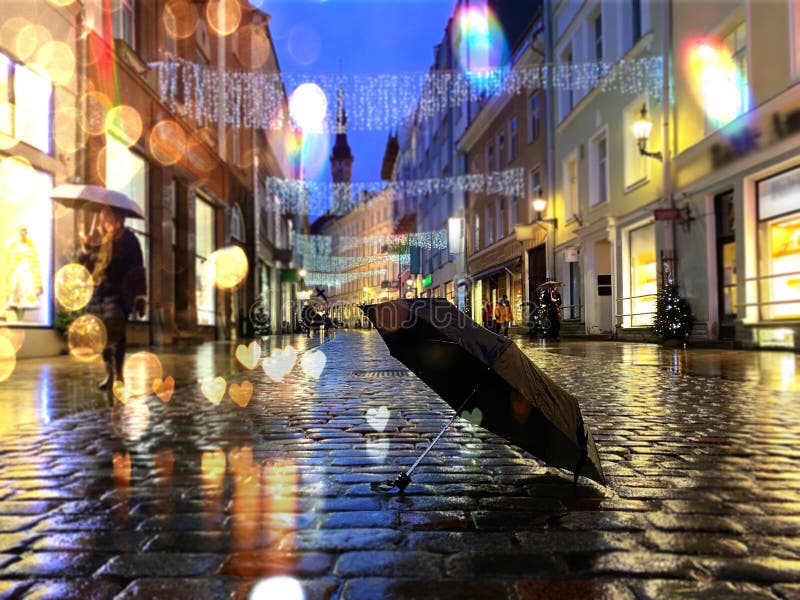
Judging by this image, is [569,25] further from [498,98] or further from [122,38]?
[122,38]

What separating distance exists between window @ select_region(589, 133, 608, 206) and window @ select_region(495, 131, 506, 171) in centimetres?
1062

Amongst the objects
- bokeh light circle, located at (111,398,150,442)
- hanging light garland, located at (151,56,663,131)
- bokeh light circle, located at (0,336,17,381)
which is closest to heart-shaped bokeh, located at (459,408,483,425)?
bokeh light circle, located at (111,398,150,442)

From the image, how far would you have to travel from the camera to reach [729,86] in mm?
15188

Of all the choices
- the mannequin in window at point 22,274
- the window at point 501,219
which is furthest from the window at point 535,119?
the mannequin in window at point 22,274

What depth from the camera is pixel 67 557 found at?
8.05ft

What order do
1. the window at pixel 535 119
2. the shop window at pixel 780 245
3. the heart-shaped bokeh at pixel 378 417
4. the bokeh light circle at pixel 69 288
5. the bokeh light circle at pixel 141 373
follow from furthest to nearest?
the window at pixel 535 119 < the bokeh light circle at pixel 69 288 < the shop window at pixel 780 245 < the bokeh light circle at pixel 141 373 < the heart-shaped bokeh at pixel 378 417

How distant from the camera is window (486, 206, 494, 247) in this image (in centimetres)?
3609

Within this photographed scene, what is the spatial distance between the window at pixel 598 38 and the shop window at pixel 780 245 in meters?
10.1

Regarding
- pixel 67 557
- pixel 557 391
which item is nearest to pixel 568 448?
pixel 557 391

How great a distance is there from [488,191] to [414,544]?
1281 inches

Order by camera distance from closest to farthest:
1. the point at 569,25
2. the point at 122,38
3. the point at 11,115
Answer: the point at 11,115
the point at 122,38
the point at 569,25

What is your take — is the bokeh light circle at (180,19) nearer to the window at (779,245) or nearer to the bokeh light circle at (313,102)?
the bokeh light circle at (313,102)

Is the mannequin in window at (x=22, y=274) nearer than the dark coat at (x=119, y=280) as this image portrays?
No

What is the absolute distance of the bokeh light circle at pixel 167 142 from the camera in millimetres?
19766
